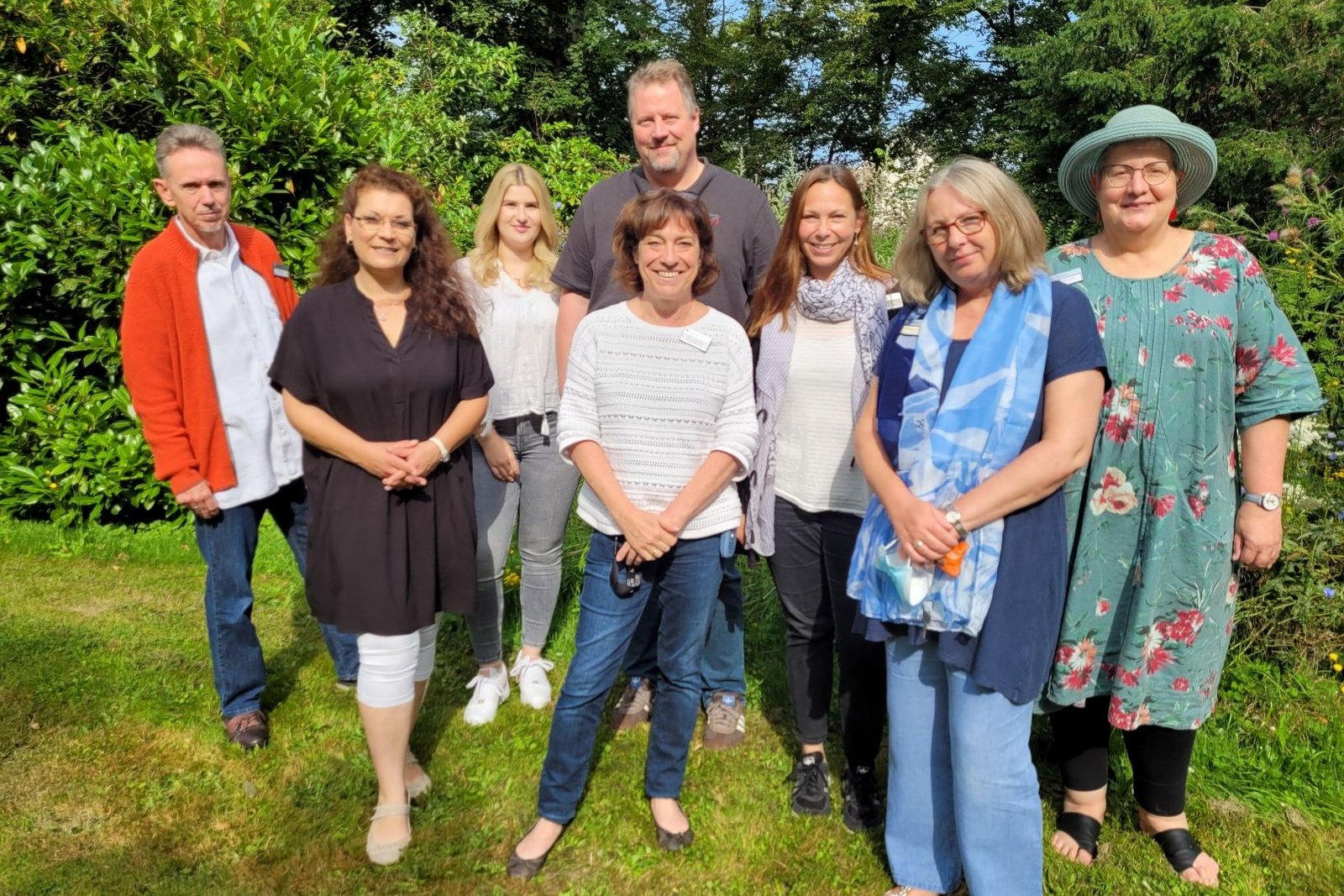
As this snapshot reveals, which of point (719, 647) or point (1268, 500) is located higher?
point (1268, 500)

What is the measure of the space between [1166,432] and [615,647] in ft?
5.58

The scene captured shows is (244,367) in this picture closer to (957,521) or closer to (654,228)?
(654,228)

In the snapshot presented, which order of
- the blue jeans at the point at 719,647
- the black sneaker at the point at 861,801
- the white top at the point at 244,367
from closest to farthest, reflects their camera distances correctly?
the black sneaker at the point at 861,801 < the white top at the point at 244,367 < the blue jeans at the point at 719,647

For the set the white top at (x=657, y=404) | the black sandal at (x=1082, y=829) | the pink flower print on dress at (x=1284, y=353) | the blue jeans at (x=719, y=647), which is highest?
the pink flower print on dress at (x=1284, y=353)

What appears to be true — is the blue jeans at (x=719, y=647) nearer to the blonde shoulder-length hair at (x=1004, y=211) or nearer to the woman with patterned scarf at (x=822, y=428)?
the woman with patterned scarf at (x=822, y=428)

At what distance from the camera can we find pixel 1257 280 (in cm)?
242

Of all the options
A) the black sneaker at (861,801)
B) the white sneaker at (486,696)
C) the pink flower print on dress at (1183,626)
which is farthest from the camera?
the white sneaker at (486,696)

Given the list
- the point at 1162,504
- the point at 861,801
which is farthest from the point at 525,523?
the point at 1162,504

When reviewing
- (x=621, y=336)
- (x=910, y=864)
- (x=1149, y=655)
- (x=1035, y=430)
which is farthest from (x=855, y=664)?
(x=621, y=336)

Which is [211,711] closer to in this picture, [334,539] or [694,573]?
[334,539]

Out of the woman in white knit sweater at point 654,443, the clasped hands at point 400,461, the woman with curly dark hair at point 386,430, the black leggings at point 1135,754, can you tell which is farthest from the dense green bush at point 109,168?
the black leggings at point 1135,754

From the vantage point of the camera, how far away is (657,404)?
100 inches

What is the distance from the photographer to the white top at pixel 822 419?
2.83 metres

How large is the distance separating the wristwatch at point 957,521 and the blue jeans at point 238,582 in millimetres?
2326
